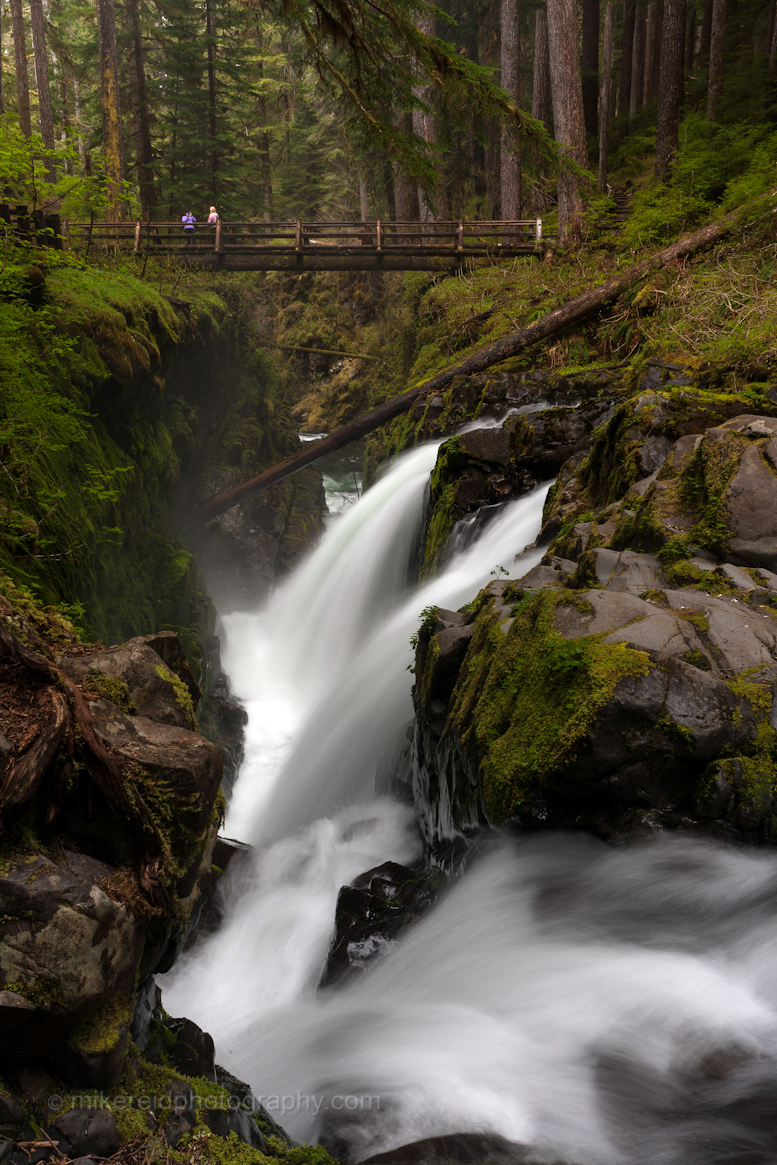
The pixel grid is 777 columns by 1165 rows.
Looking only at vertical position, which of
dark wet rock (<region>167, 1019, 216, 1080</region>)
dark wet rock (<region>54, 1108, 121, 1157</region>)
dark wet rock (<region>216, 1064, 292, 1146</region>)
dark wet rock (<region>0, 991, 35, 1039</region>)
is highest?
dark wet rock (<region>0, 991, 35, 1039</region>)

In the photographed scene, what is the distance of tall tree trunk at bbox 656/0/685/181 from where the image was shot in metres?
15.4

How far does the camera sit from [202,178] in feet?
70.5

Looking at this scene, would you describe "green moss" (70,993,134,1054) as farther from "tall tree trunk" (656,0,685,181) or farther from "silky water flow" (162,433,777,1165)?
Result: "tall tree trunk" (656,0,685,181)

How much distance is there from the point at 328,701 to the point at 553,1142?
21.2 ft

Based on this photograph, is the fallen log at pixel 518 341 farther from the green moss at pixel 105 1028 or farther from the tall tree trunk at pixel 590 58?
the tall tree trunk at pixel 590 58

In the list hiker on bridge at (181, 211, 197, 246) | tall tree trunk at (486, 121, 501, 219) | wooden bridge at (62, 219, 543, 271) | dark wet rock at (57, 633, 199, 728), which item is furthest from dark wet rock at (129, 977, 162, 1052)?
tall tree trunk at (486, 121, 501, 219)

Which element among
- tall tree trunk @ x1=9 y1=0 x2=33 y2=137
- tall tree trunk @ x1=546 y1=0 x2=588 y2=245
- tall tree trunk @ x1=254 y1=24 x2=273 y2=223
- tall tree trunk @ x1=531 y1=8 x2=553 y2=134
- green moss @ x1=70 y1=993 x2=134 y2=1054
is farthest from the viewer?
tall tree trunk @ x1=254 y1=24 x2=273 y2=223

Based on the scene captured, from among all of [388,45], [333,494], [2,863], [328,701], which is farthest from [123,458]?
[333,494]

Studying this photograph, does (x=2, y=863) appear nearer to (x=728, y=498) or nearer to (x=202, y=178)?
(x=728, y=498)

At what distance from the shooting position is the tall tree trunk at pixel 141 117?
19.4 metres

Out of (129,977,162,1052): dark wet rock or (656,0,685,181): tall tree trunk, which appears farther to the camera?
(656,0,685,181): tall tree trunk

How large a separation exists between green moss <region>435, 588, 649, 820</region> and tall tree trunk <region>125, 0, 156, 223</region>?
61.9 ft

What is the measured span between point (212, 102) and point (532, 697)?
23008 millimetres

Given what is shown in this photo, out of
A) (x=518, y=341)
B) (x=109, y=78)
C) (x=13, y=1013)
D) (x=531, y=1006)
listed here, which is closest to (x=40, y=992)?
(x=13, y=1013)
